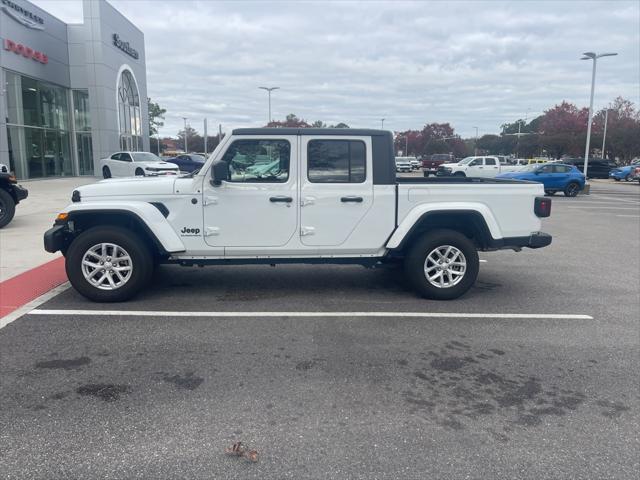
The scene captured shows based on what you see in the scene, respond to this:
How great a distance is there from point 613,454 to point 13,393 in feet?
12.8

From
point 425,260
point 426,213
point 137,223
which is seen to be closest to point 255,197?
point 137,223

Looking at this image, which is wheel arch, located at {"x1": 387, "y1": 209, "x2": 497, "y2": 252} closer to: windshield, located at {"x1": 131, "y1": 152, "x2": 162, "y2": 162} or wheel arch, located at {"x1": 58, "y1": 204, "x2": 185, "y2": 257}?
wheel arch, located at {"x1": 58, "y1": 204, "x2": 185, "y2": 257}

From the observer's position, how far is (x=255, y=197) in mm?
5750

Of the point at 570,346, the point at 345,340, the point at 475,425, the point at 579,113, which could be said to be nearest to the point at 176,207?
the point at 345,340

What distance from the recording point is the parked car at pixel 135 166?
2705cm

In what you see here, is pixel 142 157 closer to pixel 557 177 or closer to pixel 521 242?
pixel 557 177

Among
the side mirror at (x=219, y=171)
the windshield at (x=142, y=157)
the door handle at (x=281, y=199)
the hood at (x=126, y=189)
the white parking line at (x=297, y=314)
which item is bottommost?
the white parking line at (x=297, y=314)

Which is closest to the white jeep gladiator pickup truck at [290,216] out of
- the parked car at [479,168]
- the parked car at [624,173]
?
the parked car at [479,168]

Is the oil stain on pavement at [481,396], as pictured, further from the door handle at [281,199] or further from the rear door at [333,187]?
the door handle at [281,199]

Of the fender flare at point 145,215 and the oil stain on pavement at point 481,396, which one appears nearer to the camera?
the oil stain on pavement at point 481,396

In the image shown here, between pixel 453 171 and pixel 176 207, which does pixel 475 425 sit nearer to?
pixel 176 207

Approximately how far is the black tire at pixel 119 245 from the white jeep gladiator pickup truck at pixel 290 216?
0.01 meters

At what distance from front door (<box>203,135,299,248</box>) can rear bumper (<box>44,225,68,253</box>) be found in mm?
1591

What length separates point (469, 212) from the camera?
596cm
